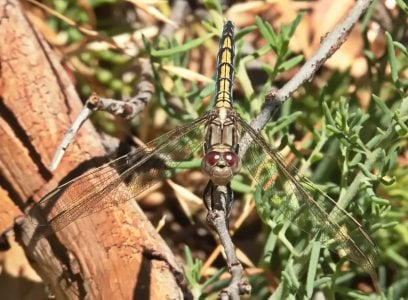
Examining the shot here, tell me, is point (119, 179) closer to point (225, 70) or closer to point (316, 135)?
point (225, 70)

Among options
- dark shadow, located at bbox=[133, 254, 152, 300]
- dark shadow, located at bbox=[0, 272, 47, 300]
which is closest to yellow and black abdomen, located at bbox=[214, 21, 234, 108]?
dark shadow, located at bbox=[133, 254, 152, 300]

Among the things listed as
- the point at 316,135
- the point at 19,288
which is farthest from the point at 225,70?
the point at 19,288

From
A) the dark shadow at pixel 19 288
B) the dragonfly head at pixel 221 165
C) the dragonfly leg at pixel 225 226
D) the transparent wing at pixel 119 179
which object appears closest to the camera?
the dragonfly leg at pixel 225 226

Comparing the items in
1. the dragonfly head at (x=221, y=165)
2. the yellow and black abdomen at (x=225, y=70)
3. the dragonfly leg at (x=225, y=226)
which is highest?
the yellow and black abdomen at (x=225, y=70)

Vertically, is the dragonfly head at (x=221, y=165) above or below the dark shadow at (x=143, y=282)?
above

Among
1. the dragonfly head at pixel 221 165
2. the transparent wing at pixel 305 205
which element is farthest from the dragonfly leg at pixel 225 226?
the transparent wing at pixel 305 205

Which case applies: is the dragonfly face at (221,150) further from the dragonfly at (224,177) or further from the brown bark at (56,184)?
the brown bark at (56,184)
